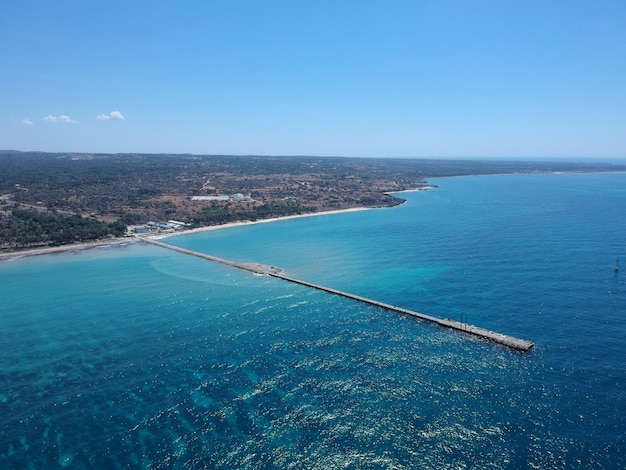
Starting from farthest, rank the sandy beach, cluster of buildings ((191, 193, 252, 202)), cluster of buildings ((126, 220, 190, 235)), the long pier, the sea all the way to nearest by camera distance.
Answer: cluster of buildings ((191, 193, 252, 202))
cluster of buildings ((126, 220, 190, 235))
the sandy beach
the long pier
the sea

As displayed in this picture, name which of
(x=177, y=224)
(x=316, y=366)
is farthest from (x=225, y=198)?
(x=316, y=366)

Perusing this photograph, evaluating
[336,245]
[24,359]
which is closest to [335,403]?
[24,359]

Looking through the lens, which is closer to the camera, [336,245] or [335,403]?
[335,403]

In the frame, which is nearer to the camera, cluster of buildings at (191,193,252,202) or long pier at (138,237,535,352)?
long pier at (138,237,535,352)

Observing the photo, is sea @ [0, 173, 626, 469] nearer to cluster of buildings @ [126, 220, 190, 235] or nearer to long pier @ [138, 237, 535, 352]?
long pier @ [138, 237, 535, 352]

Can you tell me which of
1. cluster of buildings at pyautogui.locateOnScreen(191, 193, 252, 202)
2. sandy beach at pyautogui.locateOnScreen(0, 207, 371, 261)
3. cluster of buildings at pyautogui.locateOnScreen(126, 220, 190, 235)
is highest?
cluster of buildings at pyautogui.locateOnScreen(191, 193, 252, 202)

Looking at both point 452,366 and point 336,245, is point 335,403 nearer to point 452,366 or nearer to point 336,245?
point 452,366

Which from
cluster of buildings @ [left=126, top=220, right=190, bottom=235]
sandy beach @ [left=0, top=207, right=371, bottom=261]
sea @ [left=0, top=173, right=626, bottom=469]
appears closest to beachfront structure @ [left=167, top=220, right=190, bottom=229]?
cluster of buildings @ [left=126, top=220, right=190, bottom=235]

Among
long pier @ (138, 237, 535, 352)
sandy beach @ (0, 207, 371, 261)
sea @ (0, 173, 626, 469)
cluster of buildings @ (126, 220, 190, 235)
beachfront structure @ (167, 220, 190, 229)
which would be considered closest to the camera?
sea @ (0, 173, 626, 469)

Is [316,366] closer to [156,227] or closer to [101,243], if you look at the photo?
[101,243]
